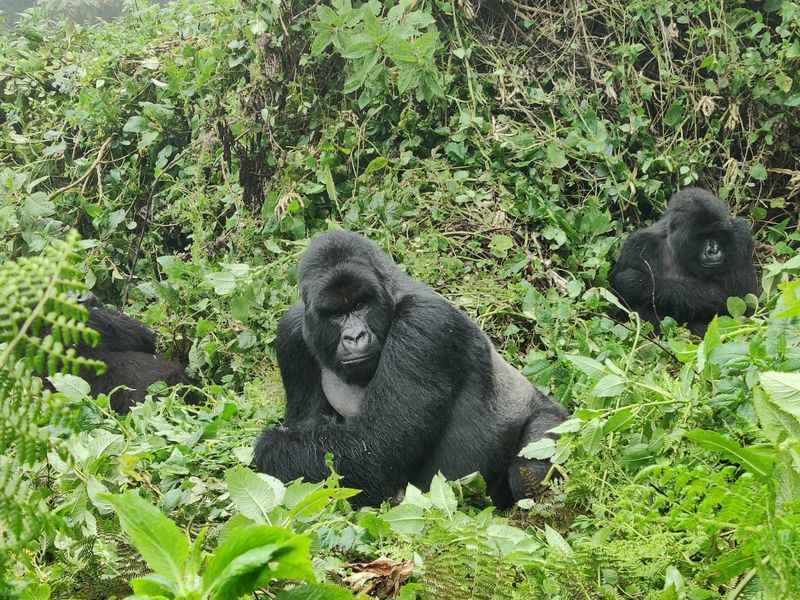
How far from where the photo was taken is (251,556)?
1420mm

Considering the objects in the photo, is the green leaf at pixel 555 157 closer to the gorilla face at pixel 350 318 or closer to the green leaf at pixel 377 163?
the green leaf at pixel 377 163

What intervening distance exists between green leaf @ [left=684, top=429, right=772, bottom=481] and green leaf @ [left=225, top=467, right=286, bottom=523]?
867 millimetres

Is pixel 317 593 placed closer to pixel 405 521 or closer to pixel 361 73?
pixel 405 521

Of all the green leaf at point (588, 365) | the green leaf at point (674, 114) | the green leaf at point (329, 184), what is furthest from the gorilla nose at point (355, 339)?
the green leaf at point (674, 114)

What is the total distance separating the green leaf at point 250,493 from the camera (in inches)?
76.7

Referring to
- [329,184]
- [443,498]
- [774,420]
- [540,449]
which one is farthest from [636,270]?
[774,420]

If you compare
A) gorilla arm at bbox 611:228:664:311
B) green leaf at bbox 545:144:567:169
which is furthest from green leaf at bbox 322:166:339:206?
gorilla arm at bbox 611:228:664:311

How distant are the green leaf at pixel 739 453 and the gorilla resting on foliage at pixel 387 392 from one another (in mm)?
1543

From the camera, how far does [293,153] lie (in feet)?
19.9

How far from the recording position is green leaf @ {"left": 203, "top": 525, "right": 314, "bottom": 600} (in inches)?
56.4

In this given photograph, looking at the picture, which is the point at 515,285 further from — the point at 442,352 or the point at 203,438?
the point at 203,438

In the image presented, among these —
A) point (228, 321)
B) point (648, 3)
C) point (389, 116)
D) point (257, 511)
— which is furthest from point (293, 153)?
point (257, 511)

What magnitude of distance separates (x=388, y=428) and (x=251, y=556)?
6.95ft

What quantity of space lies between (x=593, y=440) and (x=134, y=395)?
333 centimetres
